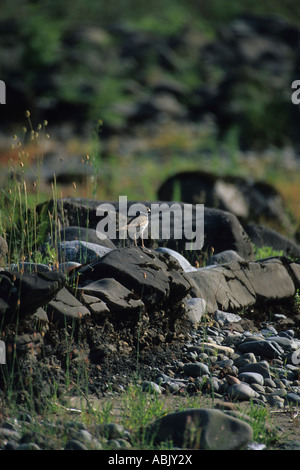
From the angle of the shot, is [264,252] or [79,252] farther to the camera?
[264,252]

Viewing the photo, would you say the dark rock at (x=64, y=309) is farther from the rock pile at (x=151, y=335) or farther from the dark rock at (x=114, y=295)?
the dark rock at (x=114, y=295)

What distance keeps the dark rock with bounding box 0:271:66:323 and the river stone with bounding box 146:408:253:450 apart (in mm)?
811

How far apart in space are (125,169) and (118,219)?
8.25m

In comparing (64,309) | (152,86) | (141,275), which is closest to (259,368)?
(141,275)

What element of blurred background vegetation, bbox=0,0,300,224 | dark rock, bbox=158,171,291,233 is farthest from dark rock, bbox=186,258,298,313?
blurred background vegetation, bbox=0,0,300,224

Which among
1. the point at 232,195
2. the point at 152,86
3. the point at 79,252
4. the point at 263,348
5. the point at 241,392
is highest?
the point at 152,86

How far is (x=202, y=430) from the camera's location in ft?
8.41

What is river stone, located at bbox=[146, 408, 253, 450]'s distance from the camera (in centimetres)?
253

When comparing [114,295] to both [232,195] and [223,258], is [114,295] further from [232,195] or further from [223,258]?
[232,195]

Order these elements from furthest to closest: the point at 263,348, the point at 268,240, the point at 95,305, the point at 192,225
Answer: the point at 268,240 < the point at 192,225 < the point at 263,348 < the point at 95,305

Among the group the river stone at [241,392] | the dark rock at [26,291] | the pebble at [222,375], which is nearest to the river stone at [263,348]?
the pebble at [222,375]

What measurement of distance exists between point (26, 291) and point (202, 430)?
3.50 feet

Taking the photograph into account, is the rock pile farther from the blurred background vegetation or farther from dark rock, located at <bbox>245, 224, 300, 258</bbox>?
the blurred background vegetation
